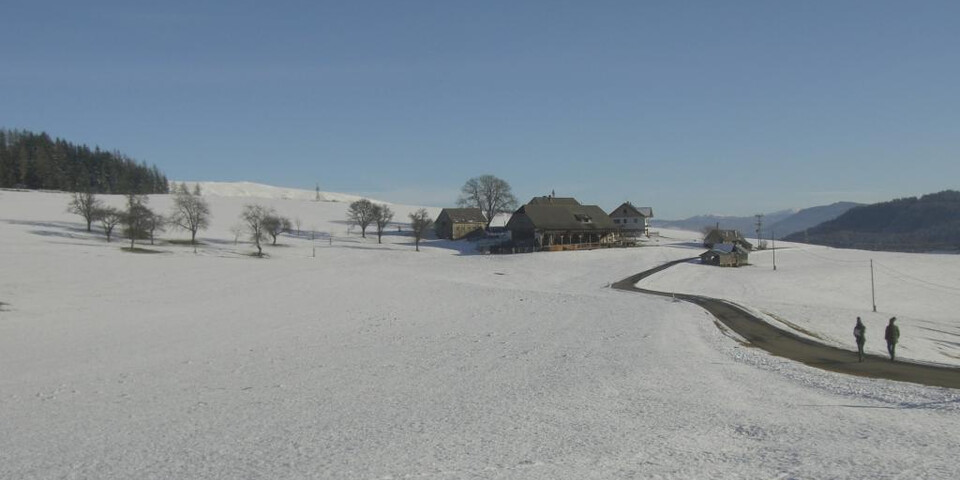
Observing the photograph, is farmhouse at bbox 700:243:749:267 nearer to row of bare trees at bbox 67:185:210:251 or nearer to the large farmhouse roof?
the large farmhouse roof

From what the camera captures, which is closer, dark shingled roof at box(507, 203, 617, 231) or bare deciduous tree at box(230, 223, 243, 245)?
bare deciduous tree at box(230, 223, 243, 245)

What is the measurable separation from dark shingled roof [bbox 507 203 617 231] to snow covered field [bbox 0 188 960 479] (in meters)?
45.2

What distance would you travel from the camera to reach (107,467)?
1229 cm

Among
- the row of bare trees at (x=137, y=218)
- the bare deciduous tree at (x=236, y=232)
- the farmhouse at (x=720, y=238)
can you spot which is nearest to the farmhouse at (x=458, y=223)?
the bare deciduous tree at (x=236, y=232)

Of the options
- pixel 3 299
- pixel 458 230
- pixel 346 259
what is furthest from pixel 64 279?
pixel 458 230

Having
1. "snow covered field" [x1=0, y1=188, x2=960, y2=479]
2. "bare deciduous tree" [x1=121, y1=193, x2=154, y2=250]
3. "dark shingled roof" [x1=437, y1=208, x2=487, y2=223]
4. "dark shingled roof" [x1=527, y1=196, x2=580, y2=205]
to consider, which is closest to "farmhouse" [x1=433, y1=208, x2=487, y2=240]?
"dark shingled roof" [x1=437, y1=208, x2=487, y2=223]

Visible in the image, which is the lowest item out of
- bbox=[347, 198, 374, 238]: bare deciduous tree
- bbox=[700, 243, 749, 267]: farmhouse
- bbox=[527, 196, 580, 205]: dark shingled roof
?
bbox=[700, 243, 749, 267]: farmhouse

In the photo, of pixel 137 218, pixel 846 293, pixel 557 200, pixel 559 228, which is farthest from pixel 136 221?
pixel 846 293

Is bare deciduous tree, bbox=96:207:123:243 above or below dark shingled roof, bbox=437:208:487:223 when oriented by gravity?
below

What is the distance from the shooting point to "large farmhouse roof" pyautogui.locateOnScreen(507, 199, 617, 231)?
9088cm

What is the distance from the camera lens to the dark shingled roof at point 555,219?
90.9 meters

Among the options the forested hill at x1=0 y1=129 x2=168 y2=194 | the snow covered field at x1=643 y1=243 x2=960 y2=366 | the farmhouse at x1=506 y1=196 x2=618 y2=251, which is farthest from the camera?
the forested hill at x1=0 y1=129 x2=168 y2=194

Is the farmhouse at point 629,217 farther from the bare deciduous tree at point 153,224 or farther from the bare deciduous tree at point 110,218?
the bare deciduous tree at point 110,218

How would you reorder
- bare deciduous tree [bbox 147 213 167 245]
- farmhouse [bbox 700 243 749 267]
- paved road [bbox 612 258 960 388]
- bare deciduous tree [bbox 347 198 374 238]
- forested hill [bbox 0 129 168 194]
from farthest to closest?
forested hill [bbox 0 129 168 194]
bare deciduous tree [bbox 347 198 374 238]
bare deciduous tree [bbox 147 213 167 245]
farmhouse [bbox 700 243 749 267]
paved road [bbox 612 258 960 388]
